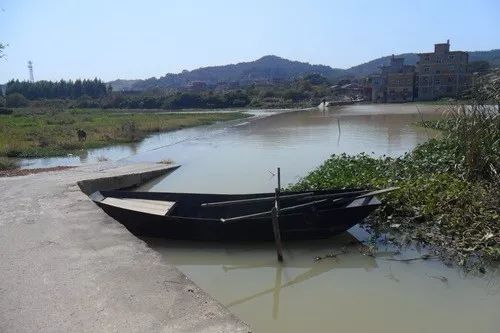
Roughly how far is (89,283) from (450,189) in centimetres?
707

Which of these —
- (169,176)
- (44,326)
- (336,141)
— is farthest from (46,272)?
(336,141)

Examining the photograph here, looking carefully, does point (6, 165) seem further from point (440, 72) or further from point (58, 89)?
point (58, 89)

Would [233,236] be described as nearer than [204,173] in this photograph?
Yes

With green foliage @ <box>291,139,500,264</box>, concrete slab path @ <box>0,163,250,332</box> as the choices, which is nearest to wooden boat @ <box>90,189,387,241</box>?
concrete slab path @ <box>0,163,250,332</box>

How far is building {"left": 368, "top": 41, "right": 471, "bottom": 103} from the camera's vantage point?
6831 centimetres

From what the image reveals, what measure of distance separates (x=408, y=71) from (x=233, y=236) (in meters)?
77.0

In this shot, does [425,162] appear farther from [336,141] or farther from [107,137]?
[107,137]

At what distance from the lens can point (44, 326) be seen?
4684 mm

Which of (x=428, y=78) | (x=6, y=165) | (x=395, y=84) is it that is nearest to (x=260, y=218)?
(x=6, y=165)

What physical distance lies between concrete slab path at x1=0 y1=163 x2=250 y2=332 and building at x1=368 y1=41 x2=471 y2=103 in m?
66.3

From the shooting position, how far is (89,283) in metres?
5.71

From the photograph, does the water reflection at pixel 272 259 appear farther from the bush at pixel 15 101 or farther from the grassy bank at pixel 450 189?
the bush at pixel 15 101

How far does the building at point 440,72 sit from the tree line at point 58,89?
75.7 meters

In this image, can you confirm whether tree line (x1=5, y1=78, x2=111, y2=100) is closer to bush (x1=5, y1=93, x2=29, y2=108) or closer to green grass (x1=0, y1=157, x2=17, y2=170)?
bush (x1=5, y1=93, x2=29, y2=108)
